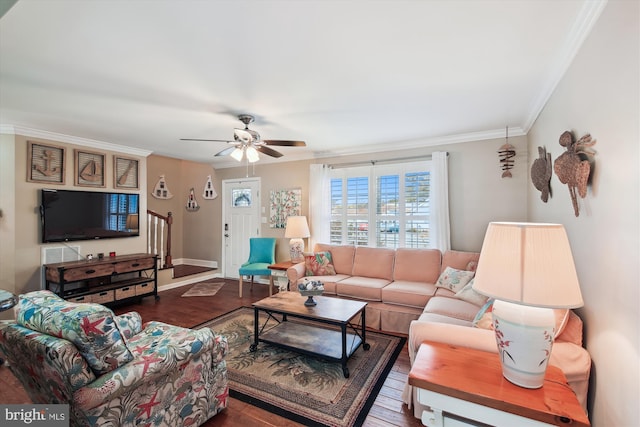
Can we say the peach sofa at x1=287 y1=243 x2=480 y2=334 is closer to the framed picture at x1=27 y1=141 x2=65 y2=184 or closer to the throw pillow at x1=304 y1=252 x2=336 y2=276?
the throw pillow at x1=304 y1=252 x2=336 y2=276

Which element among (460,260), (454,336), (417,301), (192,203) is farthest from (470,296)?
(192,203)

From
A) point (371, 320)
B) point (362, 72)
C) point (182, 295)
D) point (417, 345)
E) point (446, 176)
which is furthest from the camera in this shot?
point (182, 295)

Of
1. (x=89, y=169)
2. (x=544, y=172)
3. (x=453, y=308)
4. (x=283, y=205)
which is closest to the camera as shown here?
(x=544, y=172)

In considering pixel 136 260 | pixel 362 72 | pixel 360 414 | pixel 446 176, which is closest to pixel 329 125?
pixel 362 72

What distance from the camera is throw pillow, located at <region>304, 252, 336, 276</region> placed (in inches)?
156

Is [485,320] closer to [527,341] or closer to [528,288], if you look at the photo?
[527,341]

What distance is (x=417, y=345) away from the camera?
1809mm

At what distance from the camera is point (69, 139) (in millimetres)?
3867

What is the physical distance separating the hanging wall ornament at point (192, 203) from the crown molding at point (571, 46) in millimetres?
6137

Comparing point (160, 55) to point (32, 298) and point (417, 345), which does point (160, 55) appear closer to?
point (32, 298)

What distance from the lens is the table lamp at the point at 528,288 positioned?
44.9 inches

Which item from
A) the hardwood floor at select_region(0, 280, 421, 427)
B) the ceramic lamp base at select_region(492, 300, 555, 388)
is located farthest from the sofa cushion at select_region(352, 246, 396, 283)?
the ceramic lamp base at select_region(492, 300, 555, 388)

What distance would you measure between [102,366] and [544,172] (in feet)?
11.1

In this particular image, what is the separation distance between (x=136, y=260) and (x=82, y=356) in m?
3.36
